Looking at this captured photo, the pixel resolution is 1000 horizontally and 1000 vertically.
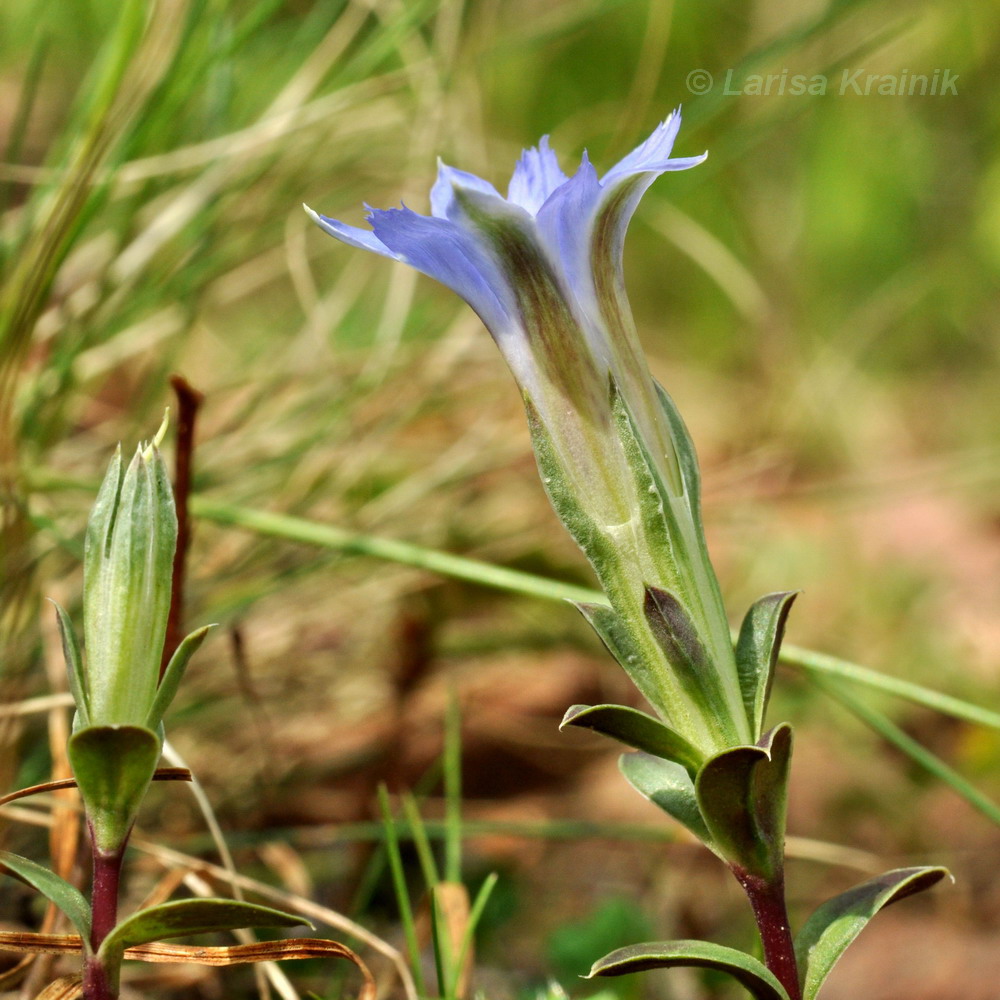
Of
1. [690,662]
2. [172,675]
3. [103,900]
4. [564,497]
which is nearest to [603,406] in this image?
[564,497]

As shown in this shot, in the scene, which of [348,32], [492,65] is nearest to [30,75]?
[348,32]

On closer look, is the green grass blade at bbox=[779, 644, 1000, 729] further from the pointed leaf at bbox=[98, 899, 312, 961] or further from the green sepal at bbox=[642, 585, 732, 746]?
the pointed leaf at bbox=[98, 899, 312, 961]

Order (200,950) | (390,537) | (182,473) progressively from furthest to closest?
(390,537) < (182,473) < (200,950)

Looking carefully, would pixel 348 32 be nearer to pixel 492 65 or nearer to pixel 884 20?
pixel 492 65

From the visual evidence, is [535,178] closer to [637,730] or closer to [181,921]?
[637,730]

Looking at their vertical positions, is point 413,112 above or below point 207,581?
above

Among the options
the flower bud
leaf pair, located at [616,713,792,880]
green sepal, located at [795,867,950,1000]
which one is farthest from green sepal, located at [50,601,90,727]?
green sepal, located at [795,867,950,1000]
